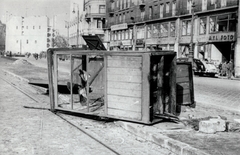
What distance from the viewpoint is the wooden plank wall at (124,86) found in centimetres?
662

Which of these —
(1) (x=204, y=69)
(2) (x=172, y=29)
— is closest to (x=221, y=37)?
(1) (x=204, y=69)

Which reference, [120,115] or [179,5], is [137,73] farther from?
[179,5]

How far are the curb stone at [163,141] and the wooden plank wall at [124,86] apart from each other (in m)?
0.25

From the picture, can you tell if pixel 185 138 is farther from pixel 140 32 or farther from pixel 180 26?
pixel 140 32

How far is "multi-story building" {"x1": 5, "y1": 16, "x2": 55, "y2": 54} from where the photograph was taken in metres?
115

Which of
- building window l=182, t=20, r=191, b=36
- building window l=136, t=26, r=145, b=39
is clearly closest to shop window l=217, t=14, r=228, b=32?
building window l=182, t=20, r=191, b=36

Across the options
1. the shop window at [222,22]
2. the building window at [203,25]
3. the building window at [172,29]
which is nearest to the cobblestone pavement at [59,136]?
the shop window at [222,22]

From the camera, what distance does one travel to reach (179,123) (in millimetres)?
7125

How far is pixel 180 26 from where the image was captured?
37750 mm

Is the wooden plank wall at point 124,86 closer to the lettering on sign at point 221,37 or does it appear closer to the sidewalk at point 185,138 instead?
the sidewalk at point 185,138

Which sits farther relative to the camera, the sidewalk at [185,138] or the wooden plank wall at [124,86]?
the wooden plank wall at [124,86]

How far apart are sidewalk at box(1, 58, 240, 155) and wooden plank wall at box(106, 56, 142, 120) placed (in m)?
0.31

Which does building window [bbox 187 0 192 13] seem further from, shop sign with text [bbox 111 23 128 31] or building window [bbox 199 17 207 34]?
shop sign with text [bbox 111 23 128 31]

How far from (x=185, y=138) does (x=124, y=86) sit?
181cm
